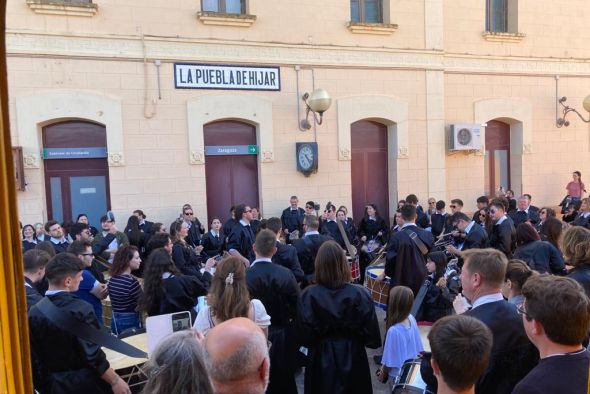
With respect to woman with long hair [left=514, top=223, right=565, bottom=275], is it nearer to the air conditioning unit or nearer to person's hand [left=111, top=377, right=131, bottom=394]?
person's hand [left=111, top=377, right=131, bottom=394]

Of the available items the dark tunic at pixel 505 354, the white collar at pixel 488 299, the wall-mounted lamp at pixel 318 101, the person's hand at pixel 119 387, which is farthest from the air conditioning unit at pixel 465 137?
the person's hand at pixel 119 387

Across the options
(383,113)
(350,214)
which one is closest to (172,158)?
(350,214)

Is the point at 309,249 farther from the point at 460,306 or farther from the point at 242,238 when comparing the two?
the point at 460,306

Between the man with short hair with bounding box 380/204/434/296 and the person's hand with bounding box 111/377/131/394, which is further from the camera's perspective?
the man with short hair with bounding box 380/204/434/296

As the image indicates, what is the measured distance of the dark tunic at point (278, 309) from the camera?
4.02 meters

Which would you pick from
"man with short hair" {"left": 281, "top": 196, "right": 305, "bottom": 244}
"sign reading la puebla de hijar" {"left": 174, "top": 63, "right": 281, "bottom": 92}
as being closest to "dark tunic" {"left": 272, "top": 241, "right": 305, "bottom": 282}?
"man with short hair" {"left": 281, "top": 196, "right": 305, "bottom": 244}

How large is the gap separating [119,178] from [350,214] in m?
5.00

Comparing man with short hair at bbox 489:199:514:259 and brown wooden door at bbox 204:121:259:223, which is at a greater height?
brown wooden door at bbox 204:121:259:223

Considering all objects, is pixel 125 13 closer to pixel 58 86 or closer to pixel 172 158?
pixel 58 86

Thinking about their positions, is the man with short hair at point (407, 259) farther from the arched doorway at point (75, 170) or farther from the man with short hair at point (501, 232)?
the arched doorway at point (75, 170)

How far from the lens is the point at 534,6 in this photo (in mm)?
12562

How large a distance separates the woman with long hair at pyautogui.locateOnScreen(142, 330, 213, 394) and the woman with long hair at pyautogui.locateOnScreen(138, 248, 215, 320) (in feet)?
8.34

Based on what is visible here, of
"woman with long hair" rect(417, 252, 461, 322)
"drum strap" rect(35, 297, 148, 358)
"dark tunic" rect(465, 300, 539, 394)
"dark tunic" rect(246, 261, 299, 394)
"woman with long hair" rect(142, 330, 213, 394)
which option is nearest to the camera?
"woman with long hair" rect(142, 330, 213, 394)

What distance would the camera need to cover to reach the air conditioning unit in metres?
11.6
